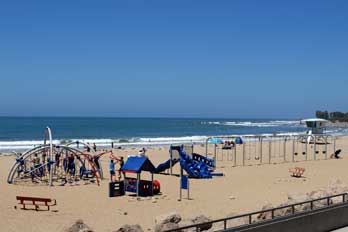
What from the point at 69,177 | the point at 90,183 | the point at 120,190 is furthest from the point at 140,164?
the point at 69,177

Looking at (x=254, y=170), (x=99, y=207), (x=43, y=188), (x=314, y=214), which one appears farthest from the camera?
(x=254, y=170)

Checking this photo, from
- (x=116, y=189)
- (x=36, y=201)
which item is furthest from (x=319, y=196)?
(x=36, y=201)

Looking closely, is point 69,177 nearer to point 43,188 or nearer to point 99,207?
point 43,188

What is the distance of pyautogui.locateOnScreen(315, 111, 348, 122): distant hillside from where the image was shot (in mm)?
155125

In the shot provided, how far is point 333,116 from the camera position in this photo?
16400cm

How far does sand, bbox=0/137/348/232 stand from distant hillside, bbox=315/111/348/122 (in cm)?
13252

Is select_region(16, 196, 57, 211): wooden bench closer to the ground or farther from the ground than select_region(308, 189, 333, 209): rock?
closer to the ground

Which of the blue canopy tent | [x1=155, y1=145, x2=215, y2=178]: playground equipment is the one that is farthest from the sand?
[x1=155, y1=145, x2=215, y2=178]: playground equipment

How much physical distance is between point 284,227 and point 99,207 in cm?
992

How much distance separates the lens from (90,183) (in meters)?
23.2

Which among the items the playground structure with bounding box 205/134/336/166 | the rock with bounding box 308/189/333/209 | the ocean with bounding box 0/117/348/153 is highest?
the rock with bounding box 308/189/333/209

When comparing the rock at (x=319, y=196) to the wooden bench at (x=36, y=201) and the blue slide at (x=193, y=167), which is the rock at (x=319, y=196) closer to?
the wooden bench at (x=36, y=201)

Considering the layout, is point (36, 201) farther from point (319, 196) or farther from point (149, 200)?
point (319, 196)

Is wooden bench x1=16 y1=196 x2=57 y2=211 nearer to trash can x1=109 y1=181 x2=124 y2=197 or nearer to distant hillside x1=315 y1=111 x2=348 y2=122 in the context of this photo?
trash can x1=109 y1=181 x2=124 y2=197
